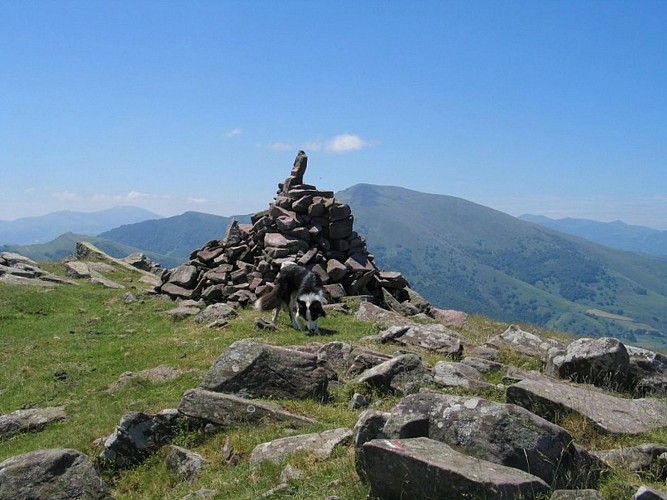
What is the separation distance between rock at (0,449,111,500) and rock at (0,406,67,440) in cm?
506

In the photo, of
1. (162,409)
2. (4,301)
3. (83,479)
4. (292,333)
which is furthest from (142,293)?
(83,479)

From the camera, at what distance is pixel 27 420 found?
627 inches

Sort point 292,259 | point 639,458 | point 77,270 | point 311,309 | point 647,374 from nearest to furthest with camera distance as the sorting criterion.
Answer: point 639,458 → point 647,374 → point 311,309 → point 292,259 → point 77,270

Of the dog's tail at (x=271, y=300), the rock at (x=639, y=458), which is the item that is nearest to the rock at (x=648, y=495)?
the rock at (x=639, y=458)

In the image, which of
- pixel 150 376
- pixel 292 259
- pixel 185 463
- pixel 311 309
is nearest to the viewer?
pixel 185 463

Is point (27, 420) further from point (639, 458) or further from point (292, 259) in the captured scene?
point (292, 259)

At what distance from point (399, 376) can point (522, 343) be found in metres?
8.05

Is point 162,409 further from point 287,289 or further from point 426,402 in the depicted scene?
point 287,289

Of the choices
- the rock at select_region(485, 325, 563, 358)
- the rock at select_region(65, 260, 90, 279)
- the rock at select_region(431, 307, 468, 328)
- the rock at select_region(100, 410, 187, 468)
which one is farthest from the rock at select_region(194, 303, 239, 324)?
the rock at select_region(65, 260, 90, 279)

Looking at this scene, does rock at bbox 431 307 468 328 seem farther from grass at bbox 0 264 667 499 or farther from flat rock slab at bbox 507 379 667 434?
flat rock slab at bbox 507 379 667 434

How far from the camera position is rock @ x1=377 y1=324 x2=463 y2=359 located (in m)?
19.5

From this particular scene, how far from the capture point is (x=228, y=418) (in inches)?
499

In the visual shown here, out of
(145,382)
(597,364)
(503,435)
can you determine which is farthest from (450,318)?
(503,435)

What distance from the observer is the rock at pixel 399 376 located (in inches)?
548
